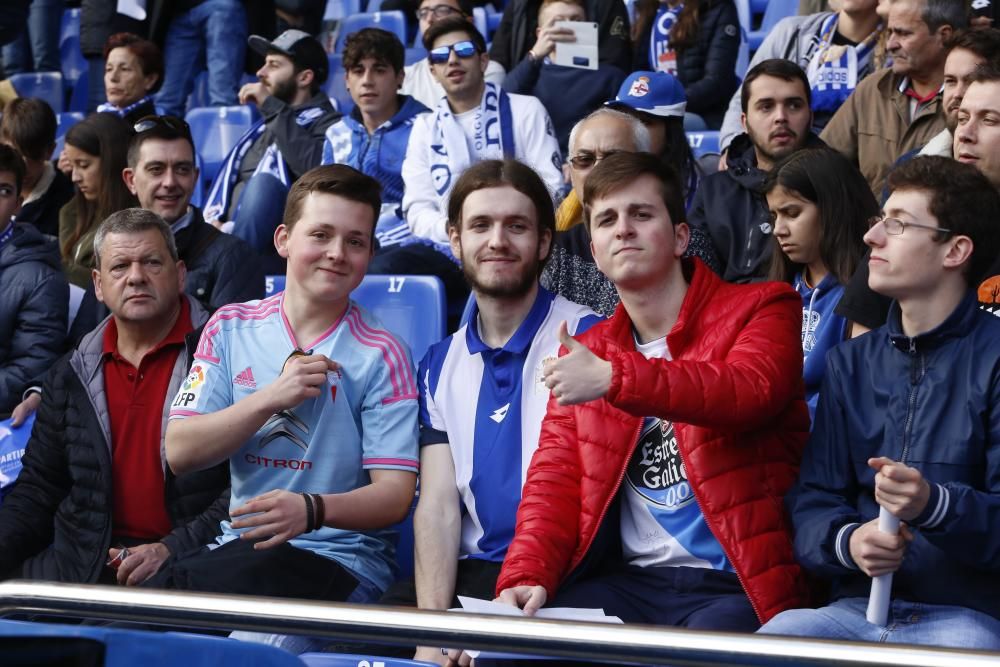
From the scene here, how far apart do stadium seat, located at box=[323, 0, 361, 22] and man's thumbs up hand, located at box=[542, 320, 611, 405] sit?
6.42 metres

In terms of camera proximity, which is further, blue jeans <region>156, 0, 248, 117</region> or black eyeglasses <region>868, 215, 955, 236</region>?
blue jeans <region>156, 0, 248, 117</region>

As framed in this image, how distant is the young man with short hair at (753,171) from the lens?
12.9ft

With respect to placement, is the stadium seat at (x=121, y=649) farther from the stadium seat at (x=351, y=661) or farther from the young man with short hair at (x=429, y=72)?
the young man with short hair at (x=429, y=72)

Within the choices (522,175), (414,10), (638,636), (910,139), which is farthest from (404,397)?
(414,10)

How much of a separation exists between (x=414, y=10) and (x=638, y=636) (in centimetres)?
698

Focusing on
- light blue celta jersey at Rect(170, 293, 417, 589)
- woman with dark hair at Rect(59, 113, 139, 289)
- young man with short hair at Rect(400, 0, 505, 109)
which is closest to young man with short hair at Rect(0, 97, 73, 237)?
woman with dark hair at Rect(59, 113, 139, 289)

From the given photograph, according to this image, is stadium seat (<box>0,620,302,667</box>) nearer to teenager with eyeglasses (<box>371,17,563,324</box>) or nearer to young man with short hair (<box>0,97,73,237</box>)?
teenager with eyeglasses (<box>371,17,563,324</box>)

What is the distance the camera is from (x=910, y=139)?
14.2 feet

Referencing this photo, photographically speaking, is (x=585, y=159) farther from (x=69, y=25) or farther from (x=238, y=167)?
(x=69, y=25)

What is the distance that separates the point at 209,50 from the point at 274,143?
6.51ft

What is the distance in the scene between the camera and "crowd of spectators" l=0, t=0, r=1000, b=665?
2490mm

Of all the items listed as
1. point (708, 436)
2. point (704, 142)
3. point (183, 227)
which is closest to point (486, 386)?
point (708, 436)

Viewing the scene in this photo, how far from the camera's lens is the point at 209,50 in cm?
749

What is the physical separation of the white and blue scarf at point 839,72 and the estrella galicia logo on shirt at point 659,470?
8.93 feet
